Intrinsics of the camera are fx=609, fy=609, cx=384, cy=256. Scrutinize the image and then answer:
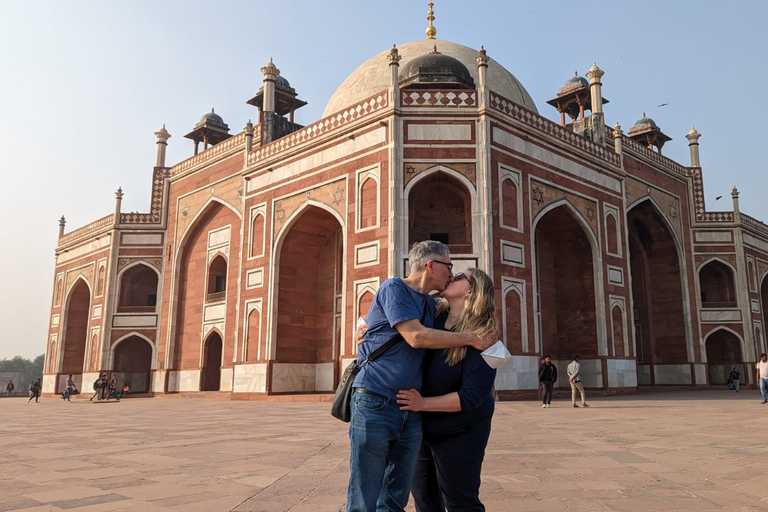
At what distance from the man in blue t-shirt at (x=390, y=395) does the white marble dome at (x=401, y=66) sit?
18.9 metres

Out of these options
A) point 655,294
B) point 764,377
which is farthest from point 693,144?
point 764,377

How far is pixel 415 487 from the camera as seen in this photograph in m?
2.61

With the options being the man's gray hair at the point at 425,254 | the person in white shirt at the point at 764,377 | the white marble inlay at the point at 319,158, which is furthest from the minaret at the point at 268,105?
the man's gray hair at the point at 425,254

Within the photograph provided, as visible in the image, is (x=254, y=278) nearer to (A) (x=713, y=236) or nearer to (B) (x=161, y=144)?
(B) (x=161, y=144)

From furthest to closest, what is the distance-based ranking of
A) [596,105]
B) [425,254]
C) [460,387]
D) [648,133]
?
[648,133] → [596,105] → [425,254] → [460,387]

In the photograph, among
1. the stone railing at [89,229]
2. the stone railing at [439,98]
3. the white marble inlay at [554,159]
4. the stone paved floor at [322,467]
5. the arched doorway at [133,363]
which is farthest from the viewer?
the stone railing at [89,229]

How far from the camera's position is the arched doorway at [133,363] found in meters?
23.9

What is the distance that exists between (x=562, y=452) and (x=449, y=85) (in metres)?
13.4

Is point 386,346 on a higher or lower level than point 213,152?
lower

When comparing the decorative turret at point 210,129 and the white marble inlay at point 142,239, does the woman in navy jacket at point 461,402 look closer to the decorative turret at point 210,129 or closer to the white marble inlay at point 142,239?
the white marble inlay at point 142,239

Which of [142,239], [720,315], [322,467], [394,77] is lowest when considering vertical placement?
[322,467]

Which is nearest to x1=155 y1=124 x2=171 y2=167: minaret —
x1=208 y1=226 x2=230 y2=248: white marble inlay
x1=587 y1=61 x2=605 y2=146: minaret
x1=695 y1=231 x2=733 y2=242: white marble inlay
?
x1=208 y1=226 x2=230 y2=248: white marble inlay

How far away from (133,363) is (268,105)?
474 inches

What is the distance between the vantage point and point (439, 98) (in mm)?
15141
